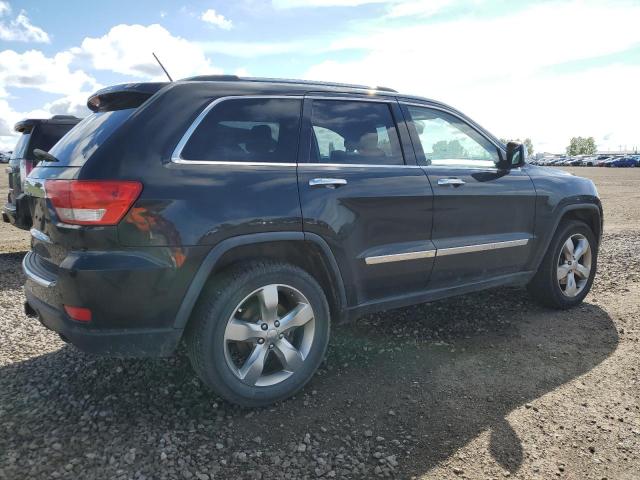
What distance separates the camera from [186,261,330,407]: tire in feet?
9.25

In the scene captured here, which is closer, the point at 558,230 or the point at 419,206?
the point at 419,206

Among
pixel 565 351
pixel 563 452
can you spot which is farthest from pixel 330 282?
pixel 565 351

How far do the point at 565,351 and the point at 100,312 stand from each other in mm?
3305

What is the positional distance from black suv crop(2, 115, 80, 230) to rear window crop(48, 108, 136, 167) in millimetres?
3992

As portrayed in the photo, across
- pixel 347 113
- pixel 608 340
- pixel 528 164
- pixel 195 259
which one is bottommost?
pixel 608 340

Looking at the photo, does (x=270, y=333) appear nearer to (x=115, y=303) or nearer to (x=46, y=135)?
(x=115, y=303)

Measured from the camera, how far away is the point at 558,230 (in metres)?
4.68

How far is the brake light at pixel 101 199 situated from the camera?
8.38 feet

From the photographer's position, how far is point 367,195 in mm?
3314

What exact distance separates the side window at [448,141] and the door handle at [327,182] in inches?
32.9

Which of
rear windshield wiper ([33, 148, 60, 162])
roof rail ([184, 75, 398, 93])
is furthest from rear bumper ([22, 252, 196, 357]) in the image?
roof rail ([184, 75, 398, 93])

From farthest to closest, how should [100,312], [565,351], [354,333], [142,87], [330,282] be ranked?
[354,333] < [565,351] < [330,282] < [142,87] < [100,312]

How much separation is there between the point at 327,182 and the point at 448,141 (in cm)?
138

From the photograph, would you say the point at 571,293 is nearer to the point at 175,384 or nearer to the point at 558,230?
the point at 558,230
